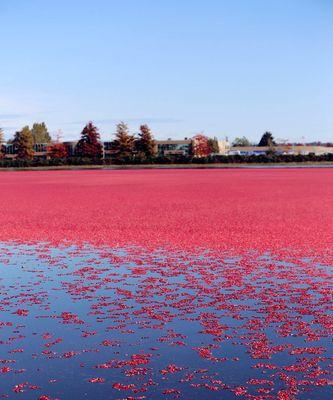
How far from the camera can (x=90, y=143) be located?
124 meters

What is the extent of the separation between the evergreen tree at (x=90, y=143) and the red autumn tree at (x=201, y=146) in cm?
3295

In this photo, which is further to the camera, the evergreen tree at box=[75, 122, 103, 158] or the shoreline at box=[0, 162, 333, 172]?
the evergreen tree at box=[75, 122, 103, 158]

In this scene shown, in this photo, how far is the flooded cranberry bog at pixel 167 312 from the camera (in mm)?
6504

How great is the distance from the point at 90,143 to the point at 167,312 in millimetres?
116581

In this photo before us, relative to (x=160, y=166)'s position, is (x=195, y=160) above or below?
above

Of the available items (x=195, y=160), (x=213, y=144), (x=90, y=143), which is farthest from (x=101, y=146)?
(x=213, y=144)

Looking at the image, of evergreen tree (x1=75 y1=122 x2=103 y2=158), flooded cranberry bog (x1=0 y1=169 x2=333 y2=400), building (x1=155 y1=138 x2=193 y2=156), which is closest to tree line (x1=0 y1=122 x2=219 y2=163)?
evergreen tree (x1=75 y1=122 x2=103 y2=158)

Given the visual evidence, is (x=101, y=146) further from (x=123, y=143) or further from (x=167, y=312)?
(x=167, y=312)

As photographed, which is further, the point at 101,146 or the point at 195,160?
the point at 101,146

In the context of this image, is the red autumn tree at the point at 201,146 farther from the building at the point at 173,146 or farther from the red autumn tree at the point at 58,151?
the red autumn tree at the point at 58,151

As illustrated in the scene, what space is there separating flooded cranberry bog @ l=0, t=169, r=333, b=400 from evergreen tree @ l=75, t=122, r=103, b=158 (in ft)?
342

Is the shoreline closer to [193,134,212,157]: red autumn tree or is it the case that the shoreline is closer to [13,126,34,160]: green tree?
[13,126,34,160]: green tree

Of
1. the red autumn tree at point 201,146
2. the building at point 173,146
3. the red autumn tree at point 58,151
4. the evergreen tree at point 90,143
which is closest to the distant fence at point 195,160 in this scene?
the evergreen tree at point 90,143

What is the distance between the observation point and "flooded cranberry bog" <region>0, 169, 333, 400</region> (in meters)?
6.50
